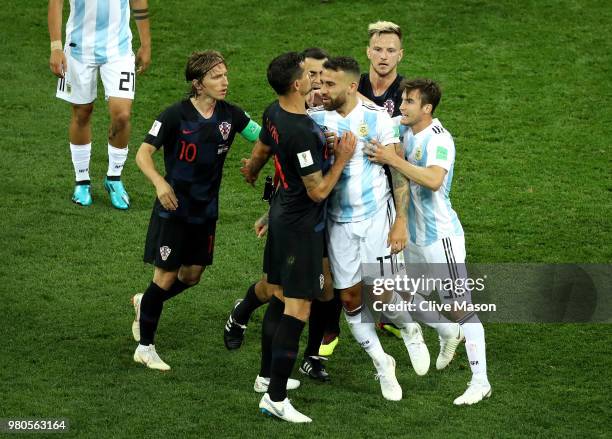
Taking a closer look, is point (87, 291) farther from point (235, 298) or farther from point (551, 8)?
point (551, 8)

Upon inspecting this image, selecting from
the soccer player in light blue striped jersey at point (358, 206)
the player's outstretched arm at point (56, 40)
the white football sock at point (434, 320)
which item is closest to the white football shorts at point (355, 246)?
the soccer player in light blue striped jersey at point (358, 206)

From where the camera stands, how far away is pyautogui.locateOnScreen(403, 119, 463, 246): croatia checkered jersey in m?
6.90

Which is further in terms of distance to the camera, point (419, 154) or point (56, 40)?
point (56, 40)

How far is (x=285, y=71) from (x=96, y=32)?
3.93 m

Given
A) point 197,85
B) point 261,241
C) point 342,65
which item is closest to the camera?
point 342,65

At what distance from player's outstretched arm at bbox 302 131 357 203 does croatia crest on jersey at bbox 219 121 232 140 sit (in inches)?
35.4

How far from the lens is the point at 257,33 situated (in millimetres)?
13875

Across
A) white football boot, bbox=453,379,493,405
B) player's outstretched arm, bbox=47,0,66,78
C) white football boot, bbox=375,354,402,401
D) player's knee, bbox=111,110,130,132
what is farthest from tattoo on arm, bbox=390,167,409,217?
player's outstretched arm, bbox=47,0,66,78

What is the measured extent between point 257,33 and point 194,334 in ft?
22.2

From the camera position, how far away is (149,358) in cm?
722

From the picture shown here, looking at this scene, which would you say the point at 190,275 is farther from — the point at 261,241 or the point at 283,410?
the point at 261,241

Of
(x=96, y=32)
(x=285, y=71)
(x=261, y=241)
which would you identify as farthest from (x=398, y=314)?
(x=96, y=32)

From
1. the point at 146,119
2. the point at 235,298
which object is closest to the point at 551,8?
the point at 146,119

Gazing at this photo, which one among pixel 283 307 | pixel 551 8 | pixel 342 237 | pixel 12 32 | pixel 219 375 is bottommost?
pixel 219 375
